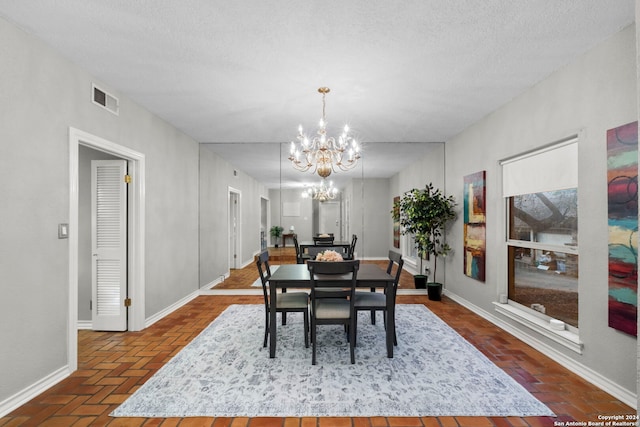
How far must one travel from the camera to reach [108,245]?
11.5 ft

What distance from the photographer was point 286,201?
17.9 feet

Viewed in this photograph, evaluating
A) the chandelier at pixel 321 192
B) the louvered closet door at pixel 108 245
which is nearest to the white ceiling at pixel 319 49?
the louvered closet door at pixel 108 245

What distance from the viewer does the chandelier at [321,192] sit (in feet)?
17.2

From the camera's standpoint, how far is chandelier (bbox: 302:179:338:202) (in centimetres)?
525

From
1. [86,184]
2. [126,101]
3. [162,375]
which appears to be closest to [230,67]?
[126,101]

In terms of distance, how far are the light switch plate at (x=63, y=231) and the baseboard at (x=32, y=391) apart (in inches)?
40.9

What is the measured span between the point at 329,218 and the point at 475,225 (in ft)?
7.63

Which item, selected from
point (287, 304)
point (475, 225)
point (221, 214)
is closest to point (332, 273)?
point (287, 304)

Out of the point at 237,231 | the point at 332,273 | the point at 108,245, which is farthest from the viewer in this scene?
the point at 237,231

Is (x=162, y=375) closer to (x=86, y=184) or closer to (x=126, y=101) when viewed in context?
(x=86, y=184)

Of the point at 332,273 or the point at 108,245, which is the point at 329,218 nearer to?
the point at 332,273

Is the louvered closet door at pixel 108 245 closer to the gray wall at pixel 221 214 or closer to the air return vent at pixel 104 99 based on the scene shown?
the air return vent at pixel 104 99

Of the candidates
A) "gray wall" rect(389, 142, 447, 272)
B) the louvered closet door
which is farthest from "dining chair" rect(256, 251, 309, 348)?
"gray wall" rect(389, 142, 447, 272)

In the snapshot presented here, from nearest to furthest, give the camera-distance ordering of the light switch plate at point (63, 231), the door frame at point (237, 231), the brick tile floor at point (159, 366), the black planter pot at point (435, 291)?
the brick tile floor at point (159, 366) < the light switch plate at point (63, 231) < the black planter pot at point (435, 291) < the door frame at point (237, 231)
